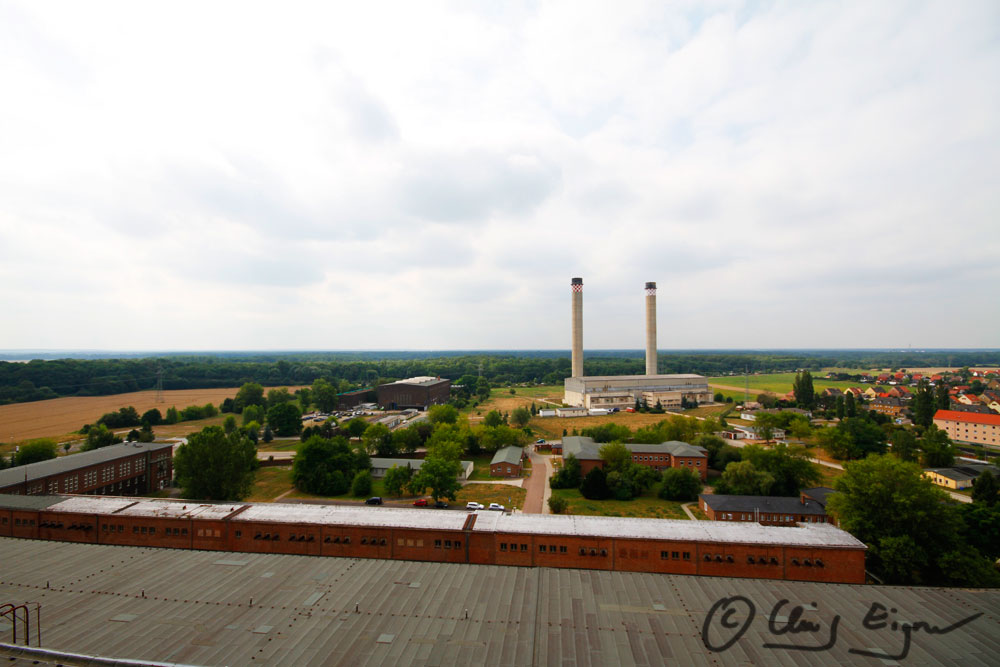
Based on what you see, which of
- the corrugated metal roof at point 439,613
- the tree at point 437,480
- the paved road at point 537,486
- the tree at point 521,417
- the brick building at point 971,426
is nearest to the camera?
the corrugated metal roof at point 439,613

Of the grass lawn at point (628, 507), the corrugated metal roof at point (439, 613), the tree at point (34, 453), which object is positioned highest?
the corrugated metal roof at point (439, 613)

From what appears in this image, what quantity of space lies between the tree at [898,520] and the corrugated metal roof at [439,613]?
163 inches

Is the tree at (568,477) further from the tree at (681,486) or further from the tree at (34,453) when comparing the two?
the tree at (34,453)

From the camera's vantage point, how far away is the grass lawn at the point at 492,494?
107ft

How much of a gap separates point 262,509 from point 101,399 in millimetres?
98316

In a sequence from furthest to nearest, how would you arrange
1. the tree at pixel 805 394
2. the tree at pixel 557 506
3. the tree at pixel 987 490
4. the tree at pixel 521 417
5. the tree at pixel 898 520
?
the tree at pixel 805 394
the tree at pixel 521 417
the tree at pixel 557 506
the tree at pixel 987 490
the tree at pixel 898 520

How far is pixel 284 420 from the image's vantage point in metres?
58.6

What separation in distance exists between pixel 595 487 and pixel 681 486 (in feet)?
22.3

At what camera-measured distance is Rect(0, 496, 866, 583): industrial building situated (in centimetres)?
1764

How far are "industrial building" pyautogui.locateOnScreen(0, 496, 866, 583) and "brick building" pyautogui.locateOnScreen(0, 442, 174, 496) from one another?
6.99m

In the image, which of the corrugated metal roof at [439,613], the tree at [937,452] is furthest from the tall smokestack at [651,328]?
the corrugated metal roof at [439,613]

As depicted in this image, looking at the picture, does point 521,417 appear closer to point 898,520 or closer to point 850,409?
point 898,520

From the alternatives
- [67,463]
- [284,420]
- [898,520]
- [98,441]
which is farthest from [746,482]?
[98,441]

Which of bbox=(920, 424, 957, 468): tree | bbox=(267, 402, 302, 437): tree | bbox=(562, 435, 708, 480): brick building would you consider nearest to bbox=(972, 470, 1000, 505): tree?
bbox=(920, 424, 957, 468): tree
